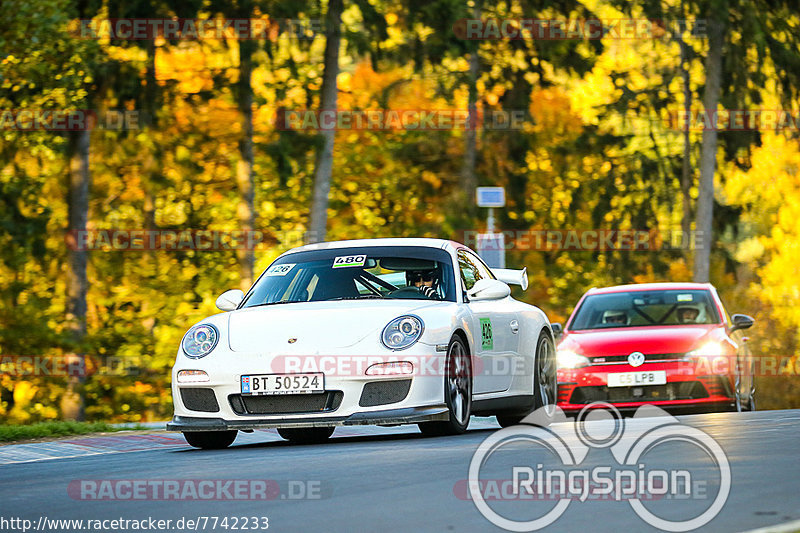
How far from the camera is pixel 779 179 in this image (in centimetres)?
5956

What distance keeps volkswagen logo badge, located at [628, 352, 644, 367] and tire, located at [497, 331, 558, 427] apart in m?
1.53

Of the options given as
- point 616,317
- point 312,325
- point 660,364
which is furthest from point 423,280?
point 616,317

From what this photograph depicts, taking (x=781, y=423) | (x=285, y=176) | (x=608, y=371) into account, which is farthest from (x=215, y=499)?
(x=285, y=176)

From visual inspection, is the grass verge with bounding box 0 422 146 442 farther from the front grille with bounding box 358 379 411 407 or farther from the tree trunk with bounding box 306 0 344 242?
the tree trunk with bounding box 306 0 344 242

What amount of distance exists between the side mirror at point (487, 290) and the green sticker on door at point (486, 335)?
0.22m

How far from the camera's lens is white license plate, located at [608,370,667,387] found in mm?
15195

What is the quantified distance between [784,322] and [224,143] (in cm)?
2799

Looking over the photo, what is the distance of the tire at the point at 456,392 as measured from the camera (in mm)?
11086

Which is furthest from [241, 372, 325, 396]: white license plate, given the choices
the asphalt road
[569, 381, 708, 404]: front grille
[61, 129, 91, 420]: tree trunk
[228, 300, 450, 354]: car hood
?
[61, 129, 91, 420]: tree trunk

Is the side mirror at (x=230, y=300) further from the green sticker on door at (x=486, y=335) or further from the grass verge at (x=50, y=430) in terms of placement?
the grass verge at (x=50, y=430)

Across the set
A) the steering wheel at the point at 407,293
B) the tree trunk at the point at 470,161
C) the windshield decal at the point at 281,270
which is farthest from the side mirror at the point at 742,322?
the tree trunk at the point at 470,161

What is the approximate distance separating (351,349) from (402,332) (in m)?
0.40

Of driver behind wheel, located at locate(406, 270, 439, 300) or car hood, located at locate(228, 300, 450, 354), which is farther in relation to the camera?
driver behind wheel, located at locate(406, 270, 439, 300)

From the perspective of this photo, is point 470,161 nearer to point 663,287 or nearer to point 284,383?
point 663,287
